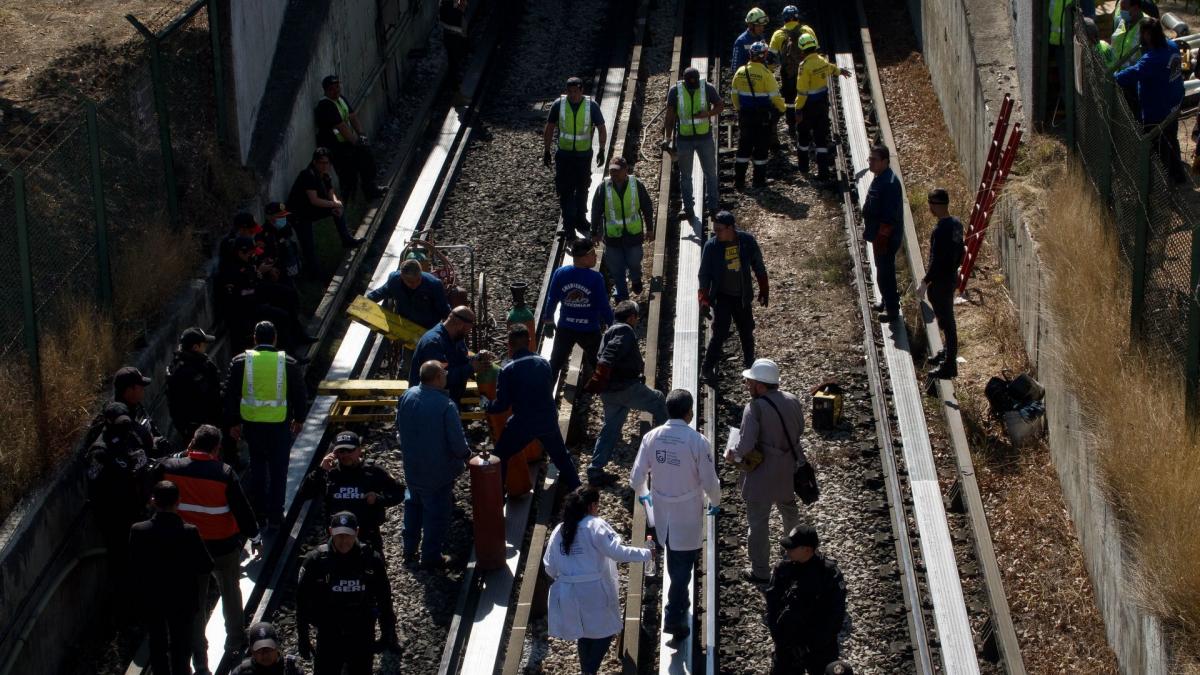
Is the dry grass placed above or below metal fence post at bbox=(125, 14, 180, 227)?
below

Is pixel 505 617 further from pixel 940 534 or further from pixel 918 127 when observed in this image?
pixel 918 127

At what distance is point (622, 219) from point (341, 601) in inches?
271

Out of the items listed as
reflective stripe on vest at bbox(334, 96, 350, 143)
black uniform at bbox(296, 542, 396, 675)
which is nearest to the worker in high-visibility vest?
black uniform at bbox(296, 542, 396, 675)

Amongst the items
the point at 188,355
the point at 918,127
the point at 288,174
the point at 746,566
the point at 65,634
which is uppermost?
the point at 918,127

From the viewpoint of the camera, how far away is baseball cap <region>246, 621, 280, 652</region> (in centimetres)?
876

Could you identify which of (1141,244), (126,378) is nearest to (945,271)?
(1141,244)

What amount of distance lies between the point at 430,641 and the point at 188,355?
2846mm

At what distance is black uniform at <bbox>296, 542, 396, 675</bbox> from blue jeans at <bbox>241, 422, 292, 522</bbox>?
103 inches

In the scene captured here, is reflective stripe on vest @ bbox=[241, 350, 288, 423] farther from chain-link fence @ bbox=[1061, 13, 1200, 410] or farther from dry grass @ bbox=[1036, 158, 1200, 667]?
chain-link fence @ bbox=[1061, 13, 1200, 410]

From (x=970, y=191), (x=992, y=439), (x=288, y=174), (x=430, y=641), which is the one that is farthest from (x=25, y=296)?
(x=970, y=191)

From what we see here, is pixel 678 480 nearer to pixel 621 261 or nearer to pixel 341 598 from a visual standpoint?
pixel 341 598

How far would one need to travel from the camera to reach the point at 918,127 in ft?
68.2

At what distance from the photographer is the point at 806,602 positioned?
9.38 metres

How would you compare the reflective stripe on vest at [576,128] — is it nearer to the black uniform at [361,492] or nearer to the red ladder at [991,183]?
the red ladder at [991,183]
